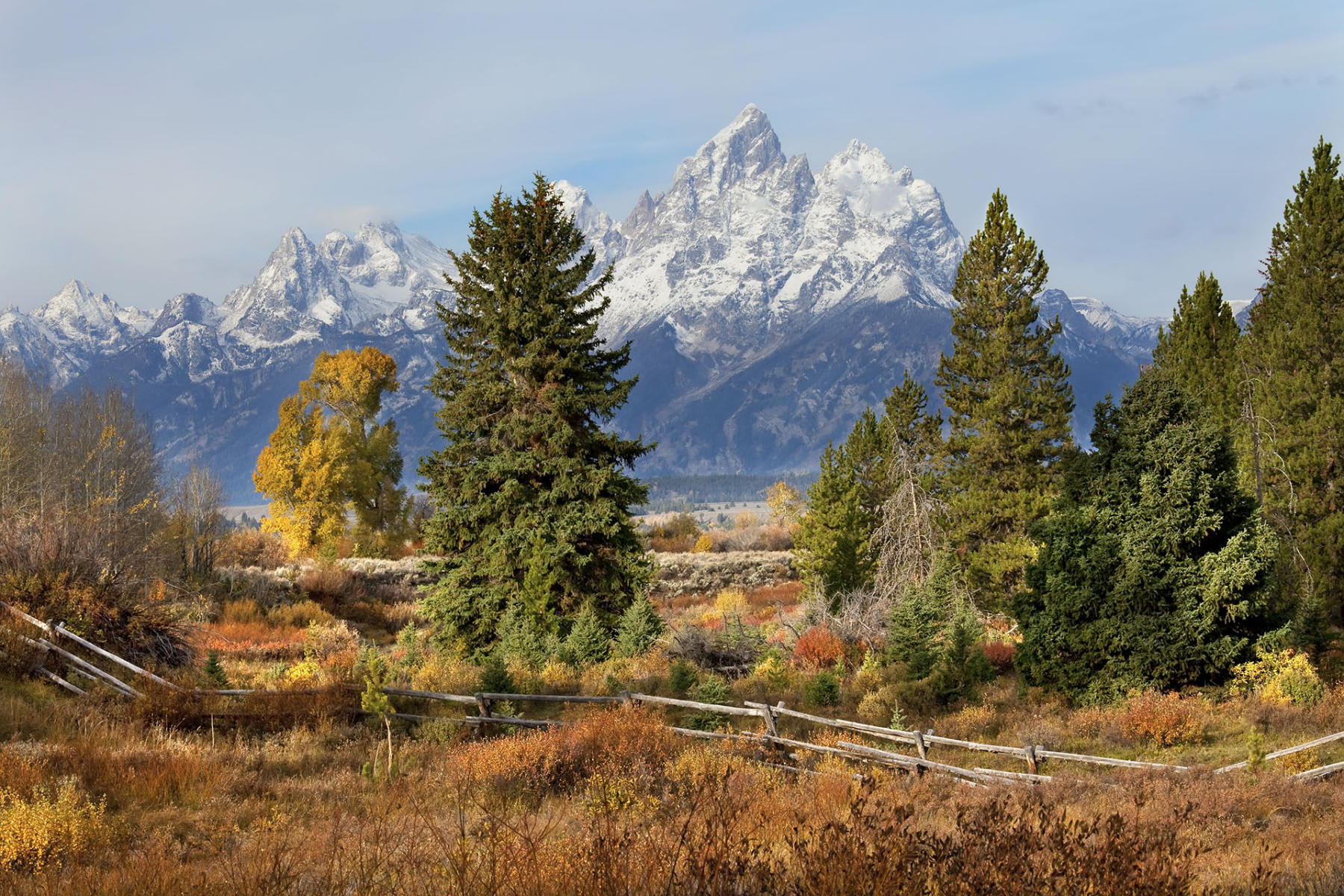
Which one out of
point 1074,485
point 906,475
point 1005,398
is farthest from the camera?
point 1005,398

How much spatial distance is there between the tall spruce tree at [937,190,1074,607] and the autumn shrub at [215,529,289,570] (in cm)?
3122

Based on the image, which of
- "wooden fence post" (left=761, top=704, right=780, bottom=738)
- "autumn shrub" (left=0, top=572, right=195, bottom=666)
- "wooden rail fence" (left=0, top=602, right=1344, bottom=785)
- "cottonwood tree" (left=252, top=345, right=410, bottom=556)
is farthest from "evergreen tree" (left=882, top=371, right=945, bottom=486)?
"cottonwood tree" (left=252, top=345, right=410, bottom=556)

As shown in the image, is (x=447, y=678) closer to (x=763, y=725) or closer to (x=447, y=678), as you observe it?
(x=447, y=678)

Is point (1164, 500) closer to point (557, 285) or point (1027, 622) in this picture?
point (1027, 622)

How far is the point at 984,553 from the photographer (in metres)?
27.0

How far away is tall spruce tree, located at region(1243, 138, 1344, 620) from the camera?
22.7m

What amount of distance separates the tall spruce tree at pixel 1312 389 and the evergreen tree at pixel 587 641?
58.9 ft

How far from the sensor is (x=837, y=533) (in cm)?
2753

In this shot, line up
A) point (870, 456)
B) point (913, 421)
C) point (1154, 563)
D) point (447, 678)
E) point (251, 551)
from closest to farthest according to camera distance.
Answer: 1. point (1154, 563)
2. point (447, 678)
3. point (870, 456)
4. point (913, 421)
5. point (251, 551)

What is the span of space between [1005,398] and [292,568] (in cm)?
2897

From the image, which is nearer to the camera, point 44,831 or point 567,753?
point 44,831

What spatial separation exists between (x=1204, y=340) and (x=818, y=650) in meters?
23.7

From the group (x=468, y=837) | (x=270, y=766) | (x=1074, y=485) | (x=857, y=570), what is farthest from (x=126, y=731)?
(x=857, y=570)

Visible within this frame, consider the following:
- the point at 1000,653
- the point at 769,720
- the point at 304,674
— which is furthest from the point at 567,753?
the point at 1000,653
